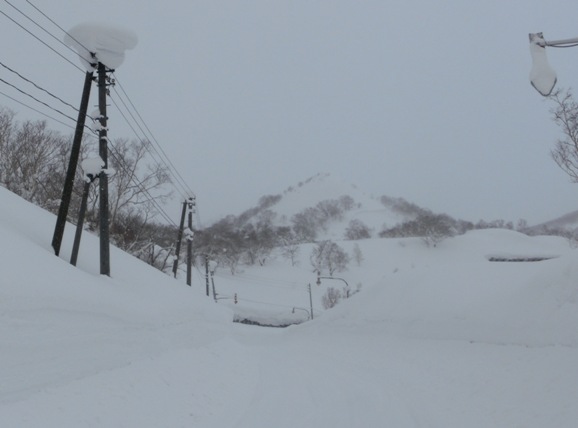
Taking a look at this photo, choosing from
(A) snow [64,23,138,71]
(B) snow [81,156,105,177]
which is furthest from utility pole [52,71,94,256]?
(A) snow [64,23,138,71]

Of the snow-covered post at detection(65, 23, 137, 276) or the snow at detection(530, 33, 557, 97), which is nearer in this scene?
the snow at detection(530, 33, 557, 97)

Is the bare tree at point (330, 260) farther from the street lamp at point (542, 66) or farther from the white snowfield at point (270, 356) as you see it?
the street lamp at point (542, 66)

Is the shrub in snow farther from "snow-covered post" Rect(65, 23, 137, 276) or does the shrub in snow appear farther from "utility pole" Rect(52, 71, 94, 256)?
"utility pole" Rect(52, 71, 94, 256)

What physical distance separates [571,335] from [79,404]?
819 cm

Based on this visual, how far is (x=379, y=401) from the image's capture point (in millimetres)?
7668

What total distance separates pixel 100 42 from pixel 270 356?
37.5 ft

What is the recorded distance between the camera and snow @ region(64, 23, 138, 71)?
36.0 ft

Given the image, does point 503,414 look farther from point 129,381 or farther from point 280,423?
point 129,381

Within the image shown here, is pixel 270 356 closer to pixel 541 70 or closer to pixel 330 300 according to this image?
pixel 541 70

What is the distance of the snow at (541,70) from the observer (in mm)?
5040

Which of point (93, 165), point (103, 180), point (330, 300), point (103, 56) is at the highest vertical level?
point (103, 56)

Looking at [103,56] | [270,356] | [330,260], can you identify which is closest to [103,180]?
[103,56]

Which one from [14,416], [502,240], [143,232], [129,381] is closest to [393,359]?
[129,381]

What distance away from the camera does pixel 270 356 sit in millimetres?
14648
